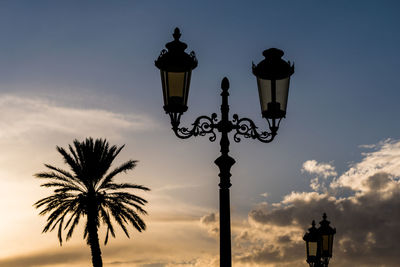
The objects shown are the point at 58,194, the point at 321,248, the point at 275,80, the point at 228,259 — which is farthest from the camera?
the point at 58,194

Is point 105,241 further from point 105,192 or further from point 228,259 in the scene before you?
point 228,259

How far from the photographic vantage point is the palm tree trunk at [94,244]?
3069 cm

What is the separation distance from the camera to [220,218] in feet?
24.3

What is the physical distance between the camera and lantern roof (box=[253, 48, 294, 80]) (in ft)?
26.0

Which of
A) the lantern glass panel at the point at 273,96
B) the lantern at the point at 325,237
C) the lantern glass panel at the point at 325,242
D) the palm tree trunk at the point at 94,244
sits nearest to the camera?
the lantern glass panel at the point at 273,96

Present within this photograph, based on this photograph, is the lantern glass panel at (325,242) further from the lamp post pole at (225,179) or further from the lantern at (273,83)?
the lamp post pole at (225,179)

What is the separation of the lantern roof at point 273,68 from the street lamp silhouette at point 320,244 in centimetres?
792

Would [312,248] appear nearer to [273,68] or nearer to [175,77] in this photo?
→ [273,68]

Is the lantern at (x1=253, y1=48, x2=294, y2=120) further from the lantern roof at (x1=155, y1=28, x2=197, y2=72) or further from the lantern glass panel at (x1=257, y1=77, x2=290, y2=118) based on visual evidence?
the lantern roof at (x1=155, y1=28, x2=197, y2=72)

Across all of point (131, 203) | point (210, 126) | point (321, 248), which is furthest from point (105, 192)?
point (210, 126)

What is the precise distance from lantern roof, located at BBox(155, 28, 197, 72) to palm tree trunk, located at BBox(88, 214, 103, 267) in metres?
24.3

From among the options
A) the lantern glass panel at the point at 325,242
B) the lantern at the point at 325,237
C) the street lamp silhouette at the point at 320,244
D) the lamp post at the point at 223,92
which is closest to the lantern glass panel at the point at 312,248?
the street lamp silhouette at the point at 320,244

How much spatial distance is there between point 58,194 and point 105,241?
355 cm

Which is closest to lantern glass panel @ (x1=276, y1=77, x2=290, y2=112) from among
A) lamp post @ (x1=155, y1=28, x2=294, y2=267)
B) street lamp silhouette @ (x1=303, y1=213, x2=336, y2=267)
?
lamp post @ (x1=155, y1=28, x2=294, y2=267)
